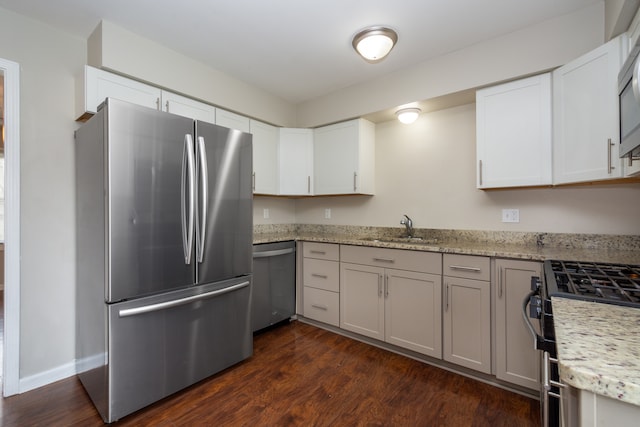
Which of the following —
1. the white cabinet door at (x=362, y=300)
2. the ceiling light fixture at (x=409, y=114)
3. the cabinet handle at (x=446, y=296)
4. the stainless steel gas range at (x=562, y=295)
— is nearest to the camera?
the stainless steel gas range at (x=562, y=295)

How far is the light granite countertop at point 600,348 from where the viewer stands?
47 cm

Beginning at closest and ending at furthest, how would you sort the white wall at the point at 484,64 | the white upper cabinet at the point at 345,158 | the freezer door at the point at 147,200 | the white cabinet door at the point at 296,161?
the freezer door at the point at 147,200, the white wall at the point at 484,64, the white upper cabinet at the point at 345,158, the white cabinet door at the point at 296,161

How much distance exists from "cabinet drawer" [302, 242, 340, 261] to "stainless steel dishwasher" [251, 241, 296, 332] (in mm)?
156

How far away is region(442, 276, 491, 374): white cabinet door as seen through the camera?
1976 mm

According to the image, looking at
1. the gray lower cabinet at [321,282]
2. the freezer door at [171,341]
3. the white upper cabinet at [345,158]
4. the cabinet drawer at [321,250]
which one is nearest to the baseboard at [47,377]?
the freezer door at [171,341]

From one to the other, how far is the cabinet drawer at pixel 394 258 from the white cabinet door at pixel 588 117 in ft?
3.22

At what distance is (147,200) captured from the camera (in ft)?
5.54

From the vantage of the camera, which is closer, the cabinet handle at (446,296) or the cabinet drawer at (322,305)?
the cabinet handle at (446,296)

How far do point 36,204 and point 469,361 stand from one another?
3189 millimetres

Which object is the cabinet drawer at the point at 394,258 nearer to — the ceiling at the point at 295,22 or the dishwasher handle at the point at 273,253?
the dishwasher handle at the point at 273,253

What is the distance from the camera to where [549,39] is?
6.43 ft

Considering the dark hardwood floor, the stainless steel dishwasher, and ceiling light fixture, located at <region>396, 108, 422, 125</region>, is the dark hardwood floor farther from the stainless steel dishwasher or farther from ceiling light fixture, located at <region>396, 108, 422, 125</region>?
ceiling light fixture, located at <region>396, 108, 422, 125</region>

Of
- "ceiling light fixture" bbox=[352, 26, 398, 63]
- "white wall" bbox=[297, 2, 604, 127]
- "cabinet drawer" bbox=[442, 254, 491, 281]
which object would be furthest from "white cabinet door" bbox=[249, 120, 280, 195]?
"cabinet drawer" bbox=[442, 254, 491, 281]

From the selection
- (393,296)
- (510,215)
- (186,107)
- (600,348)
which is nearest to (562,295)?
(600,348)
